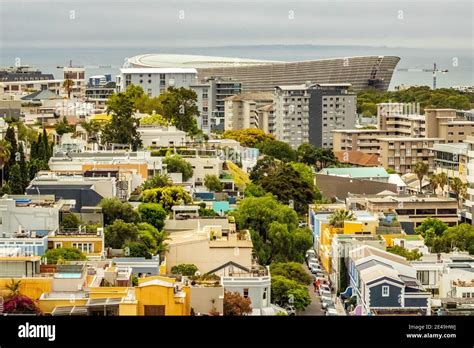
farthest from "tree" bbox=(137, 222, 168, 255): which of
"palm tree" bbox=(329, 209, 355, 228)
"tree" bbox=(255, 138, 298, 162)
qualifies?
"tree" bbox=(255, 138, 298, 162)

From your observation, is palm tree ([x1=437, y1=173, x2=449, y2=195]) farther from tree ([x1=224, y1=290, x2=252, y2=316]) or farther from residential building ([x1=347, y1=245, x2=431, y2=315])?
tree ([x1=224, y1=290, x2=252, y2=316])

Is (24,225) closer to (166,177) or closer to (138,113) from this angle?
(166,177)

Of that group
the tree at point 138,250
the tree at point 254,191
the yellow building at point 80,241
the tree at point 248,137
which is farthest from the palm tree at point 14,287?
the tree at point 248,137

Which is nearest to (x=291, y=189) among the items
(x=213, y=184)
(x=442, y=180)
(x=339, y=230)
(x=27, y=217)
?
(x=213, y=184)

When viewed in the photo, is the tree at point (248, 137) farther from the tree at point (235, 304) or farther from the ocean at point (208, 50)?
the tree at point (235, 304)

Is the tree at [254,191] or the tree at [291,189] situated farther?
the tree at [291,189]

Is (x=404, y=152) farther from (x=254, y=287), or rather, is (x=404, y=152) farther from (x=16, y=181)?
(x=254, y=287)
